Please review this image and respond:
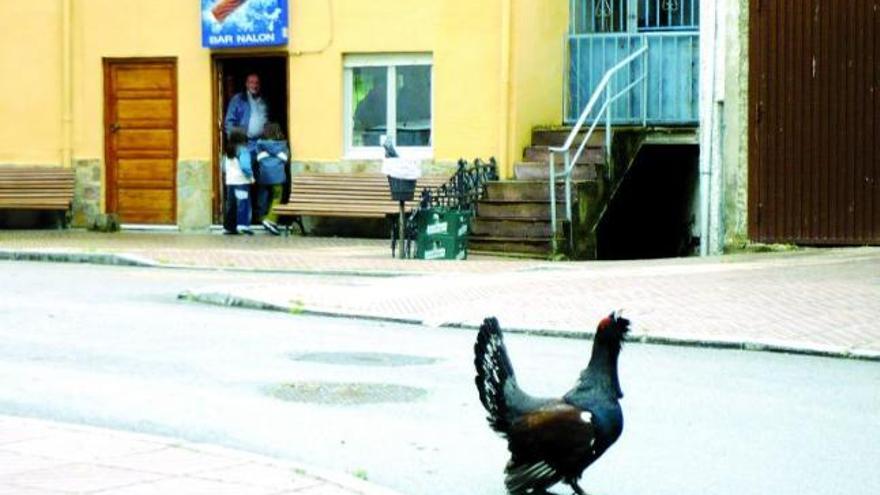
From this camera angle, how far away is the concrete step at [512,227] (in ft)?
76.5

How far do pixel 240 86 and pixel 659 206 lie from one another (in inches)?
259

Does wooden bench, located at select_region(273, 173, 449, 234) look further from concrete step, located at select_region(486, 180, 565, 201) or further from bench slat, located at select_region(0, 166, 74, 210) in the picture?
bench slat, located at select_region(0, 166, 74, 210)

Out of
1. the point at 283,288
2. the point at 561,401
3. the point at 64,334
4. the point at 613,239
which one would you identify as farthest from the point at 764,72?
the point at 561,401

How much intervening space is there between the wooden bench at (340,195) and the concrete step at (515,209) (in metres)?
1.33

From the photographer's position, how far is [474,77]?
25.5 m

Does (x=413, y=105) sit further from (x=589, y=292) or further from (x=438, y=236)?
(x=589, y=292)

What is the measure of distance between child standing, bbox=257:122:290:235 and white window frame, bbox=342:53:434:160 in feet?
3.16

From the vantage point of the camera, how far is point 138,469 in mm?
7941

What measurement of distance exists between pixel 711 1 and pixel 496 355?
53.4ft

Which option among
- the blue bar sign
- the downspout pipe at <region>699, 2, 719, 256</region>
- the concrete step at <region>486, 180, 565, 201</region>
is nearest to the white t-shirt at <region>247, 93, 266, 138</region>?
the blue bar sign

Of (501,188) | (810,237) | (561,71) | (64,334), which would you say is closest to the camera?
(64,334)

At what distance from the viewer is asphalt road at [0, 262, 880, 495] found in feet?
28.3

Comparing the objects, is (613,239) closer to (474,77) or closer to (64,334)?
(474,77)

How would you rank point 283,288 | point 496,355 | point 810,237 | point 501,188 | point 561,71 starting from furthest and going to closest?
point 561,71
point 501,188
point 810,237
point 283,288
point 496,355
